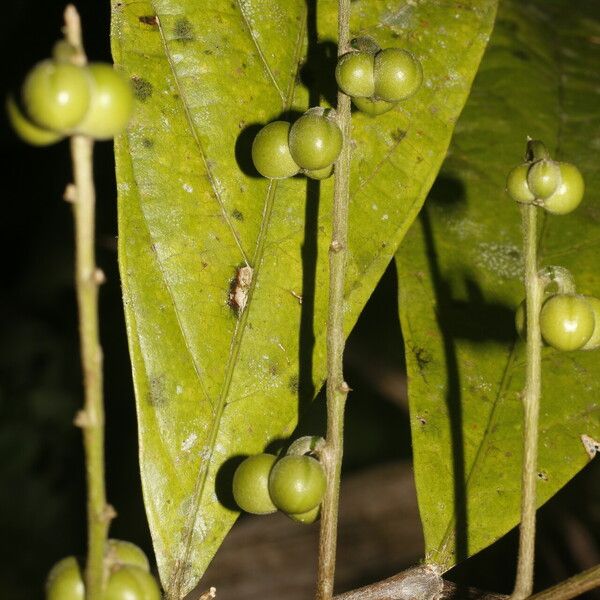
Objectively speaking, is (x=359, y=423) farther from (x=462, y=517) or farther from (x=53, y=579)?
(x=53, y=579)

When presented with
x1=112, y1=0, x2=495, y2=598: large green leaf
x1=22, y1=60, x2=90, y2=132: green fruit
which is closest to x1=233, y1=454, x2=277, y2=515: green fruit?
x1=112, y1=0, x2=495, y2=598: large green leaf

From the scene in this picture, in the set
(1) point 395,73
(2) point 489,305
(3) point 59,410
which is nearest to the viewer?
(1) point 395,73

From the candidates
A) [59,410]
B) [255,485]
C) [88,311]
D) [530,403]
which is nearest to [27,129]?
[88,311]

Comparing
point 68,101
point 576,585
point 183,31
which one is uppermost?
point 183,31

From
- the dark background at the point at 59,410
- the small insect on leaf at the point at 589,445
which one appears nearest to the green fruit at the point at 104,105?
the small insect on leaf at the point at 589,445

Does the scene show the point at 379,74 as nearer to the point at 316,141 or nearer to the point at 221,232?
the point at 316,141

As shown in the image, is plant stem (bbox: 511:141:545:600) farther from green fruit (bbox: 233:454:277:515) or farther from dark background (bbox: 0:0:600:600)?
dark background (bbox: 0:0:600:600)
